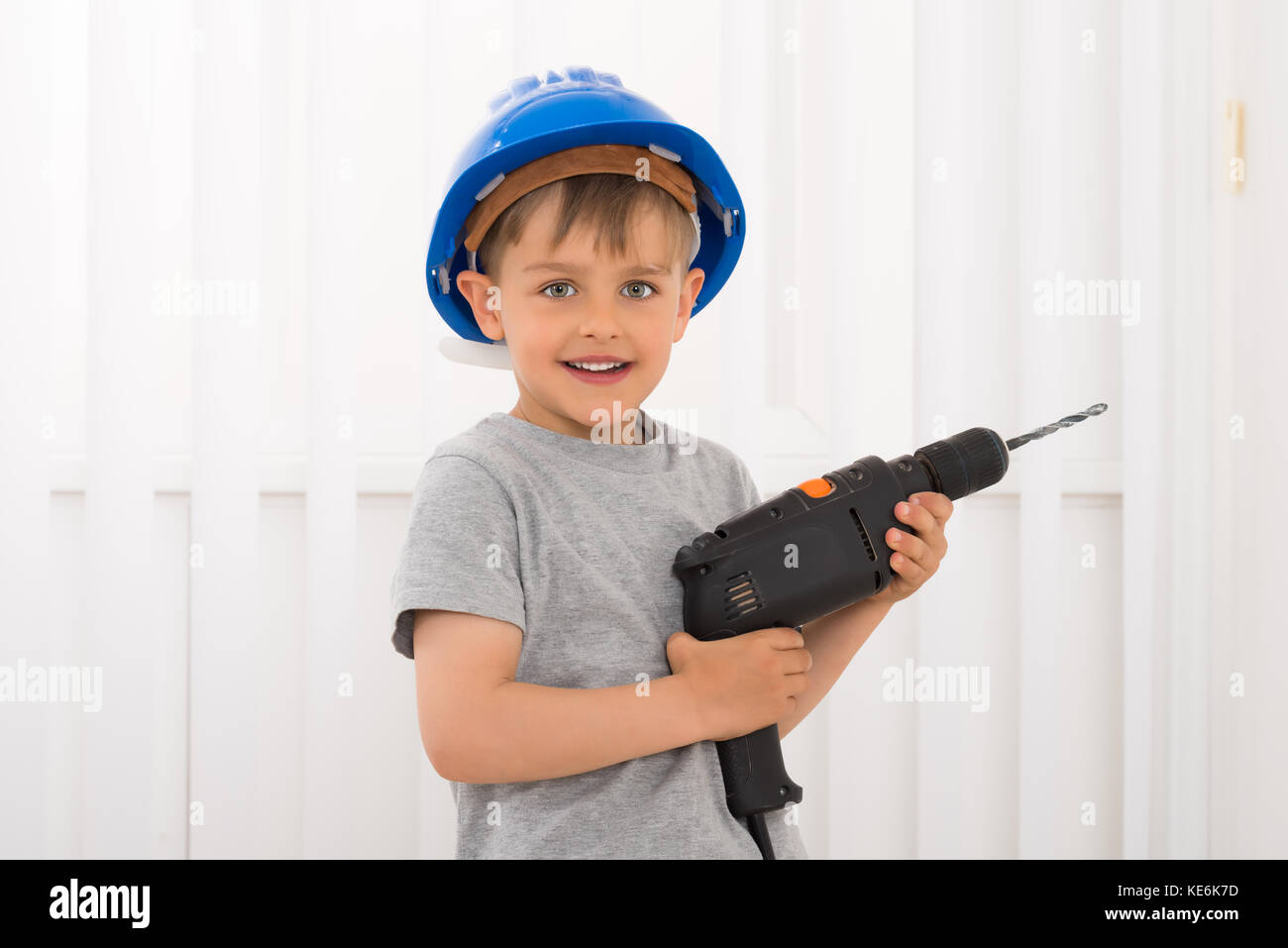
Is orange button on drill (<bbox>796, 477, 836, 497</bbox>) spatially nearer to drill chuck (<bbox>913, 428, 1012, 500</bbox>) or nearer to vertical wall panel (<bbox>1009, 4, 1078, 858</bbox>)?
drill chuck (<bbox>913, 428, 1012, 500</bbox>)

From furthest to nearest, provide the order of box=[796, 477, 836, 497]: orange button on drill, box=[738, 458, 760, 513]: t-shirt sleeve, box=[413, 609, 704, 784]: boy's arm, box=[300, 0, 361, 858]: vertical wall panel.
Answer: box=[300, 0, 361, 858]: vertical wall panel, box=[738, 458, 760, 513]: t-shirt sleeve, box=[796, 477, 836, 497]: orange button on drill, box=[413, 609, 704, 784]: boy's arm

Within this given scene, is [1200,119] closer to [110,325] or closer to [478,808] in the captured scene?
[478,808]

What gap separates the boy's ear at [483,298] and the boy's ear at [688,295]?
15 cm

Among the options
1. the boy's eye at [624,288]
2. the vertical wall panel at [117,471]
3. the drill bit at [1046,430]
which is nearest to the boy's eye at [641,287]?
the boy's eye at [624,288]

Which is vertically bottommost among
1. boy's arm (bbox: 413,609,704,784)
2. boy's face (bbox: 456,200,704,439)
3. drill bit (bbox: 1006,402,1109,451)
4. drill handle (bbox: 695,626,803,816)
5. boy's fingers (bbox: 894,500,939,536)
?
drill handle (bbox: 695,626,803,816)

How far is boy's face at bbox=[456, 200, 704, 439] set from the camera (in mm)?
709

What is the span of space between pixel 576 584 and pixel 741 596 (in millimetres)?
124

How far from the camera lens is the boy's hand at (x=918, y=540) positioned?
76 cm

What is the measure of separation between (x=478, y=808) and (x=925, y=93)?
3.53 feet

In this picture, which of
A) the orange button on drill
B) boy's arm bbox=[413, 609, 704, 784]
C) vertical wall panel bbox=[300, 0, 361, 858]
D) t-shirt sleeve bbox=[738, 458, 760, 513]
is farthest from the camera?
vertical wall panel bbox=[300, 0, 361, 858]

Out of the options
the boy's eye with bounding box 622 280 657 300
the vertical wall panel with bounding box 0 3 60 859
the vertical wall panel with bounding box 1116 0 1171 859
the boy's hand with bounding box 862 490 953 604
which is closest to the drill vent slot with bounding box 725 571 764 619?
the boy's hand with bounding box 862 490 953 604

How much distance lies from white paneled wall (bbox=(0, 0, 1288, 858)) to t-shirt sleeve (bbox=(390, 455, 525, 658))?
0.58 meters

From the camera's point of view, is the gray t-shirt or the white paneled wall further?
the white paneled wall
